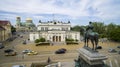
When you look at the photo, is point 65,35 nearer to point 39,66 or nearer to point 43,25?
point 43,25

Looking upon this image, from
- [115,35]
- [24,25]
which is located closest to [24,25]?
[24,25]

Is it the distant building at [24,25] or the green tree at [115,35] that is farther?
the distant building at [24,25]

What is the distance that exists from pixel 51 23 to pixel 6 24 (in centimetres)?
2355

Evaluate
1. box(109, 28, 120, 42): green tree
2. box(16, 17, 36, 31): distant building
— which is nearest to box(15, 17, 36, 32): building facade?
box(16, 17, 36, 31): distant building

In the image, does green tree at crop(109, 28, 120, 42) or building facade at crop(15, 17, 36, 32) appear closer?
green tree at crop(109, 28, 120, 42)

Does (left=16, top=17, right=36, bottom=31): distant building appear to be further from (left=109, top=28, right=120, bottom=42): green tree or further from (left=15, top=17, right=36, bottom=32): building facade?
(left=109, top=28, right=120, bottom=42): green tree

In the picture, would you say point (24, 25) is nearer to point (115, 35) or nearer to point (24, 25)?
point (24, 25)

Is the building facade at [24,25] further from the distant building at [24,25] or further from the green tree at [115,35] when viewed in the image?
the green tree at [115,35]

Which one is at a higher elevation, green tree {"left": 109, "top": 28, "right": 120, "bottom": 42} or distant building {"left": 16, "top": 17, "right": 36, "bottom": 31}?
distant building {"left": 16, "top": 17, "right": 36, "bottom": 31}

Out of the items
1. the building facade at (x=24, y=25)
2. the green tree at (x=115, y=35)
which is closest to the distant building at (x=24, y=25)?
the building facade at (x=24, y=25)

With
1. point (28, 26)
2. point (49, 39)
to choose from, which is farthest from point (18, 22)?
point (49, 39)

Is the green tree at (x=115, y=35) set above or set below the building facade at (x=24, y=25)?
below

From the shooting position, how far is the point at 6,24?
82.1 meters

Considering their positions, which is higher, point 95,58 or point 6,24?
point 6,24
